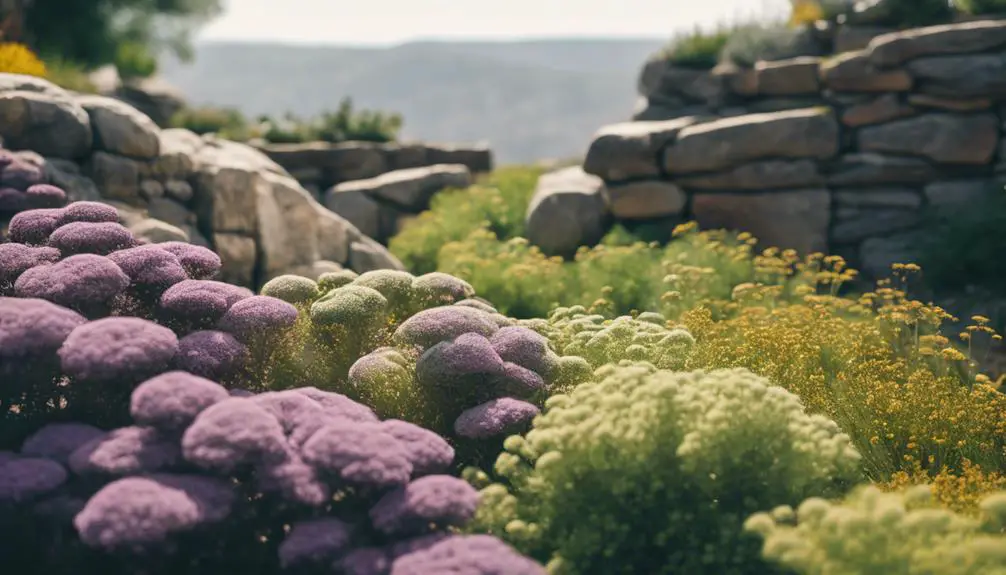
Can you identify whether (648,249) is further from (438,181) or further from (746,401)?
(746,401)

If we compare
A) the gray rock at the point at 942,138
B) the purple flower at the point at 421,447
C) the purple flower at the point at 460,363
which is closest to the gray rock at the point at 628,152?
the gray rock at the point at 942,138

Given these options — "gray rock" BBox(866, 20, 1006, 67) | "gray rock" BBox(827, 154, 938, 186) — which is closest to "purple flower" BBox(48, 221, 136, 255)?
"gray rock" BBox(827, 154, 938, 186)

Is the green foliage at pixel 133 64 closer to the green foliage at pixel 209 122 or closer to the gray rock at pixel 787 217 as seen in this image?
the green foliage at pixel 209 122

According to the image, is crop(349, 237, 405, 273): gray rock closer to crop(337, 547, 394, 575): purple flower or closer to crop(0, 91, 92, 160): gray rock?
crop(0, 91, 92, 160): gray rock

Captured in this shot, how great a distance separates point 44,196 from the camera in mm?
9266

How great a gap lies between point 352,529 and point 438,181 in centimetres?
1135

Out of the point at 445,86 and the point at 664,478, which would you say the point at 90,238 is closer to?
the point at 664,478

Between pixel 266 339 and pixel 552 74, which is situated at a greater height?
pixel 266 339

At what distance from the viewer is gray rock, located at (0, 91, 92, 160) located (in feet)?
33.7

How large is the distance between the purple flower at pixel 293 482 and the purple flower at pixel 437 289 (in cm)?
290

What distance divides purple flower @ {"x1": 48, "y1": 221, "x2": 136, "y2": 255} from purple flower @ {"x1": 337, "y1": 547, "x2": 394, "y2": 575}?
11.1ft

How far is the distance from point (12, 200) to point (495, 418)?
598 cm

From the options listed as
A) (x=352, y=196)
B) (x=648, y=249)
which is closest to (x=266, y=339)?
(x=648, y=249)

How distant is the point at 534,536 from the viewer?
5.08m
